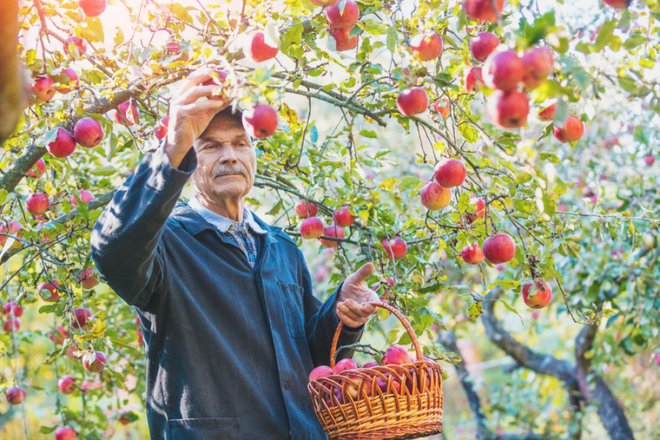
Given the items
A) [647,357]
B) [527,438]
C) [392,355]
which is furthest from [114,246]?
[647,357]

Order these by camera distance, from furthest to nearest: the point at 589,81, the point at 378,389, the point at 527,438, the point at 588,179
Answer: the point at 527,438, the point at 588,179, the point at 378,389, the point at 589,81

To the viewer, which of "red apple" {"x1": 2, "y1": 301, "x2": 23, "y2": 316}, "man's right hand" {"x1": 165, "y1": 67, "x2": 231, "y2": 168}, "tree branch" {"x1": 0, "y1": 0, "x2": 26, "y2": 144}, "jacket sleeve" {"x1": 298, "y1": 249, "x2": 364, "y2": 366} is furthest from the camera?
"red apple" {"x1": 2, "y1": 301, "x2": 23, "y2": 316}

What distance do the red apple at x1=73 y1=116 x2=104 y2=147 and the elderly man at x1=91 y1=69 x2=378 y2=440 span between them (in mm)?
299

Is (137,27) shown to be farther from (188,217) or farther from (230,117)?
(188,217)

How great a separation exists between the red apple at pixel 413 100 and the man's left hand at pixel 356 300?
45 cm

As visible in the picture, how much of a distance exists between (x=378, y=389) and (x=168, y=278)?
0.64m

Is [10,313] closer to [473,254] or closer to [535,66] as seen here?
[473,254]

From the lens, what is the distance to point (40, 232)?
258 centimetres

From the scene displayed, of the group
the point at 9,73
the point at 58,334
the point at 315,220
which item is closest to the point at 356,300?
the point at 315,220

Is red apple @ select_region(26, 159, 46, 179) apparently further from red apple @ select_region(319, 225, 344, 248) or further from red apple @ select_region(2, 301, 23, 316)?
red apple @ select_region(319, 225, 344, 248)

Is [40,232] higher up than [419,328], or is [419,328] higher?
[40,232]

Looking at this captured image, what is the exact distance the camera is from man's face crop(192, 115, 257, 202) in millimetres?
2305

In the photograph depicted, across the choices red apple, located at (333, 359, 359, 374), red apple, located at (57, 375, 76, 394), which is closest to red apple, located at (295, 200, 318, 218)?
red apple, located at (333, 359, 359, 374)

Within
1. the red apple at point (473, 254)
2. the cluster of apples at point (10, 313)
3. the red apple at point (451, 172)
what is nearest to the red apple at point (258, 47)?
the red apple at point (451, 172)
